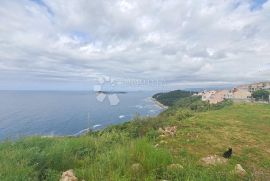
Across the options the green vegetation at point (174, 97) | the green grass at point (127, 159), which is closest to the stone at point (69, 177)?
the green grass at point (127, 159)

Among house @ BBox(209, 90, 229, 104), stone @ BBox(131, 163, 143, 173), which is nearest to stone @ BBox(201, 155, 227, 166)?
stone @ BBox(131, 163, 143, 173)

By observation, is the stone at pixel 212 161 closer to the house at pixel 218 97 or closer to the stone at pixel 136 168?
the stone at pixel 136 168

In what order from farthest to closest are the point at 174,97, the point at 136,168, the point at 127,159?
the point at 174,97, the point at 127,159, the point at 136,168

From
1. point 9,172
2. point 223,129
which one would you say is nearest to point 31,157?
point 9,172

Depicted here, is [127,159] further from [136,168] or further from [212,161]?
[212,161]

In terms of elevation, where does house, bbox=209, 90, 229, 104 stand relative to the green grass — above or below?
below

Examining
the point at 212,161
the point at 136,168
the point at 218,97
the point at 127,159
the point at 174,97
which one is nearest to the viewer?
the point at 136,168

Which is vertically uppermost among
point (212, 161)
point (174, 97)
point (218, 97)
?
→ point (212, 161)

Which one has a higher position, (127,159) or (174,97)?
(127,159)

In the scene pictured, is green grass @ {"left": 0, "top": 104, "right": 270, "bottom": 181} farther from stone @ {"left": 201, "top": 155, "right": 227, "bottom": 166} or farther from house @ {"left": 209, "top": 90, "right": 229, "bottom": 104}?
house @ {"left": 209, "top": 90, "right": 229, "bottom": 104}

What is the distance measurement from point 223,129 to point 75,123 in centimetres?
6593

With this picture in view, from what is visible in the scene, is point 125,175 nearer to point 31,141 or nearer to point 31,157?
point 31,157

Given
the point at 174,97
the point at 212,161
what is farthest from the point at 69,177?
the point at 174,97

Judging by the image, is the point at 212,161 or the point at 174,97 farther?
the point at 174,97
